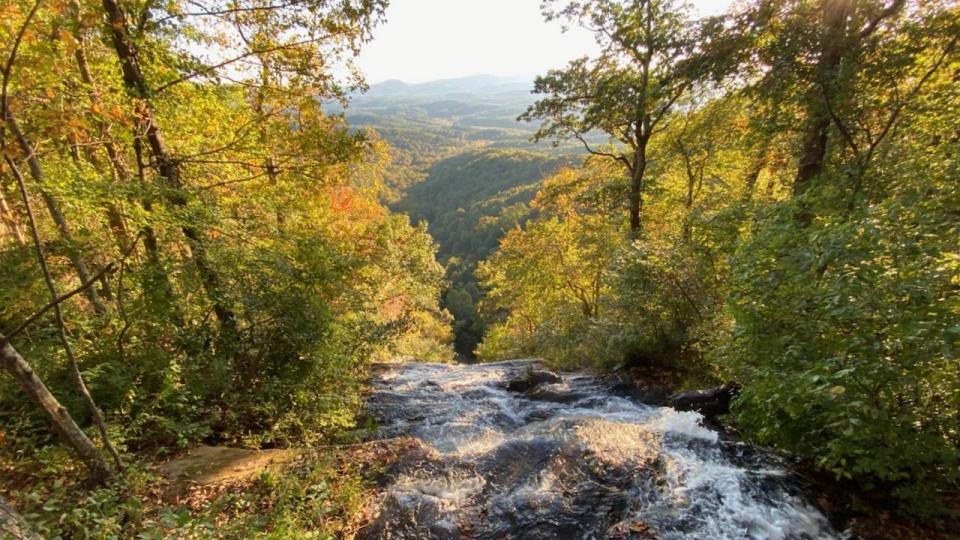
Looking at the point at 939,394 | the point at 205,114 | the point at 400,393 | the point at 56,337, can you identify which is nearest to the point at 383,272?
the point at 400,393

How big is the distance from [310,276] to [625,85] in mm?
11501

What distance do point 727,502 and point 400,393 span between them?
832cm

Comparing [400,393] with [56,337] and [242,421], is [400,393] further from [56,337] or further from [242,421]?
[56,337]

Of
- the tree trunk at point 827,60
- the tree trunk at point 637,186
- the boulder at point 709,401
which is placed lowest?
the boulder at point 709,401

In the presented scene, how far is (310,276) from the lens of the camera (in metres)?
6.99

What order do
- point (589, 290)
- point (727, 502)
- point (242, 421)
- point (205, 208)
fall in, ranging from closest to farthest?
point (727, 502) < point (205, 208) < point (242, 421) < point (589, 290)

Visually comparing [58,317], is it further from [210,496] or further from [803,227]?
[803,227]

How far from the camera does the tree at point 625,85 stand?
11.9 meters

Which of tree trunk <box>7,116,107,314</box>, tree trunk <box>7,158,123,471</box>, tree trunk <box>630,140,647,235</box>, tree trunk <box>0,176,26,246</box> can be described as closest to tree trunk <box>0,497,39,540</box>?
tree trunk <box>7,158,123,471</box>

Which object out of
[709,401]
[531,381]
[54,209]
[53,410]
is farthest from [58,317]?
[531,381]

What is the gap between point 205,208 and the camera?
6.42 metres

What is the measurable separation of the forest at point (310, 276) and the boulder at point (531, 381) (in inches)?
66.4

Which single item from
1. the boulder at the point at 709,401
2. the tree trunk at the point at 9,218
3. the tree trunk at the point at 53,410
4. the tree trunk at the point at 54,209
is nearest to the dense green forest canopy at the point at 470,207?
the boulder at the point at 709,401

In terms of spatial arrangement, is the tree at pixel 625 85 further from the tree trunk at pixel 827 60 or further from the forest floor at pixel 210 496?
the forest floor at pixel 210 496
